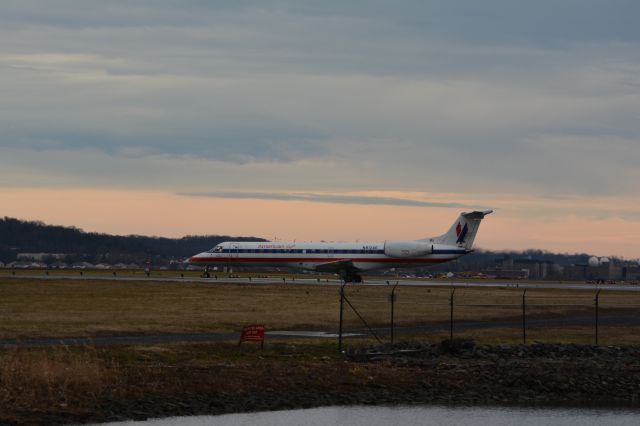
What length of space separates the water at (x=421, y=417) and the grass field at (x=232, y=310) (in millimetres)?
14041

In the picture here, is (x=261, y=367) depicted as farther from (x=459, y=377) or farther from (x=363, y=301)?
(x=363, y=301)

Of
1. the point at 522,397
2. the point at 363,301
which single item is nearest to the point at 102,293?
the point at 363,301

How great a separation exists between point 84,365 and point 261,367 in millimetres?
6011

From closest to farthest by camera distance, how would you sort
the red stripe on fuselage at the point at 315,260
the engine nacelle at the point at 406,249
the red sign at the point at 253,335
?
the red sign at the point at 253,335, the engine nacelle at the point at 406,249, the red stripe on fuselage at the point at 315,260

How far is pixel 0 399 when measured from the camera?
25.9 meters

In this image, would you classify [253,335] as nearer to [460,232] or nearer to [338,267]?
[338,267]

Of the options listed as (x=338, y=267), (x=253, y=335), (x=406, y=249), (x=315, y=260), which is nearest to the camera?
(x=253, y=335)

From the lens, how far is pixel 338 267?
101438 millimetres

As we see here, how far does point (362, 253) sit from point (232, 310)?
47.2 metres

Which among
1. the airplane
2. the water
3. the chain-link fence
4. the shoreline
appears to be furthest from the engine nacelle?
the water

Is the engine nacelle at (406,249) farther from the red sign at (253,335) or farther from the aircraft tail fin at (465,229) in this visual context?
the red sign at (253,335)

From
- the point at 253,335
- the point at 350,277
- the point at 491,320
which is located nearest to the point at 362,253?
the point at 350,277

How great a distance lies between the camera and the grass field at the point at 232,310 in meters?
44.6

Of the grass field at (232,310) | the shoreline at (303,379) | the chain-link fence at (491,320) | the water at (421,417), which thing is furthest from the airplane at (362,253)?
the water at (421,417)
